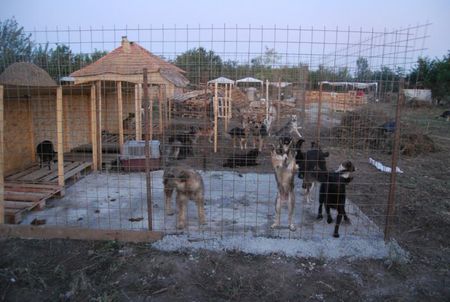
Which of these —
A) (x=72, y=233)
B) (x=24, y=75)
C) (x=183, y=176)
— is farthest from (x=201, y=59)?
(x=24, y=75)

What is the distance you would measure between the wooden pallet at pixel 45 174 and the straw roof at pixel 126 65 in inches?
103

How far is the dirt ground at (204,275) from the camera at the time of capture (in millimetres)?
3857

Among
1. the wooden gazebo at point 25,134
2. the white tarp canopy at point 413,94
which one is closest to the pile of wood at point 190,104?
the wooden gazebo at point 25,134

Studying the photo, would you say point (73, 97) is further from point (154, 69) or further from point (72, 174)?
point (72, 174)

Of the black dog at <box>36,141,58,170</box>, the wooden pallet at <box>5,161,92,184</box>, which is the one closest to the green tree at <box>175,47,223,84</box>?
the wooden pallet at <box>5,161,92,184</box>

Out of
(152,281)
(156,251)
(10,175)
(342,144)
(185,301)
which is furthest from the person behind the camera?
(342,144)

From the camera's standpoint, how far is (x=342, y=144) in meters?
13.8

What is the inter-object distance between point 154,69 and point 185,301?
717cm

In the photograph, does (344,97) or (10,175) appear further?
(10,175)

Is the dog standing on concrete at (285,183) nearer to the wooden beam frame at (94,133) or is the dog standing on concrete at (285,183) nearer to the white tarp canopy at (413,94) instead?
the white tarp canopy at (413,94)

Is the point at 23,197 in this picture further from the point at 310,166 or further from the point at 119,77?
the point at 310,166

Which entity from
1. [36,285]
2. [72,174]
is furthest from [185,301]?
[72,174]

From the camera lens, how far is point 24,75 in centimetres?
699

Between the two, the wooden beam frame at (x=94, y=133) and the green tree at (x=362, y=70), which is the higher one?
the green tree at (x=362, y=70)
